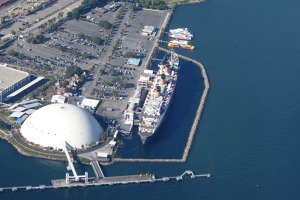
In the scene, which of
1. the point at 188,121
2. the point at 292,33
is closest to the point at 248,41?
the point at 292,33

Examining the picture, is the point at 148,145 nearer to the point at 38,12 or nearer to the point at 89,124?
the point at 89,124

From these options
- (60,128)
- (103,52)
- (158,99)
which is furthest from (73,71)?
(60,128)

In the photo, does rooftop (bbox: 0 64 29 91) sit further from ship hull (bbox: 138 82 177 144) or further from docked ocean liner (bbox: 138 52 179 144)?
ship hull (bbox: 138 82 177 144)

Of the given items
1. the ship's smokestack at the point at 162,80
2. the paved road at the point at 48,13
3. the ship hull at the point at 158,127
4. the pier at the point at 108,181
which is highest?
the ship's smokestack at the point at 162,80

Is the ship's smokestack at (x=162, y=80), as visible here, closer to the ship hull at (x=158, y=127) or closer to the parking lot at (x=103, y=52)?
the ship hull at (x=158, y=127)

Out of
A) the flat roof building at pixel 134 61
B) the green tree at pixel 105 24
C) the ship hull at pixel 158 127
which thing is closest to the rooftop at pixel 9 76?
the flat roof building at pixel 134 61

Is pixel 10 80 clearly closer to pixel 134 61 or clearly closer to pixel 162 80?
pixel 134 61

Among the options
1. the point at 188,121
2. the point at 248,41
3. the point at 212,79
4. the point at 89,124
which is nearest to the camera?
the point at 89,124
